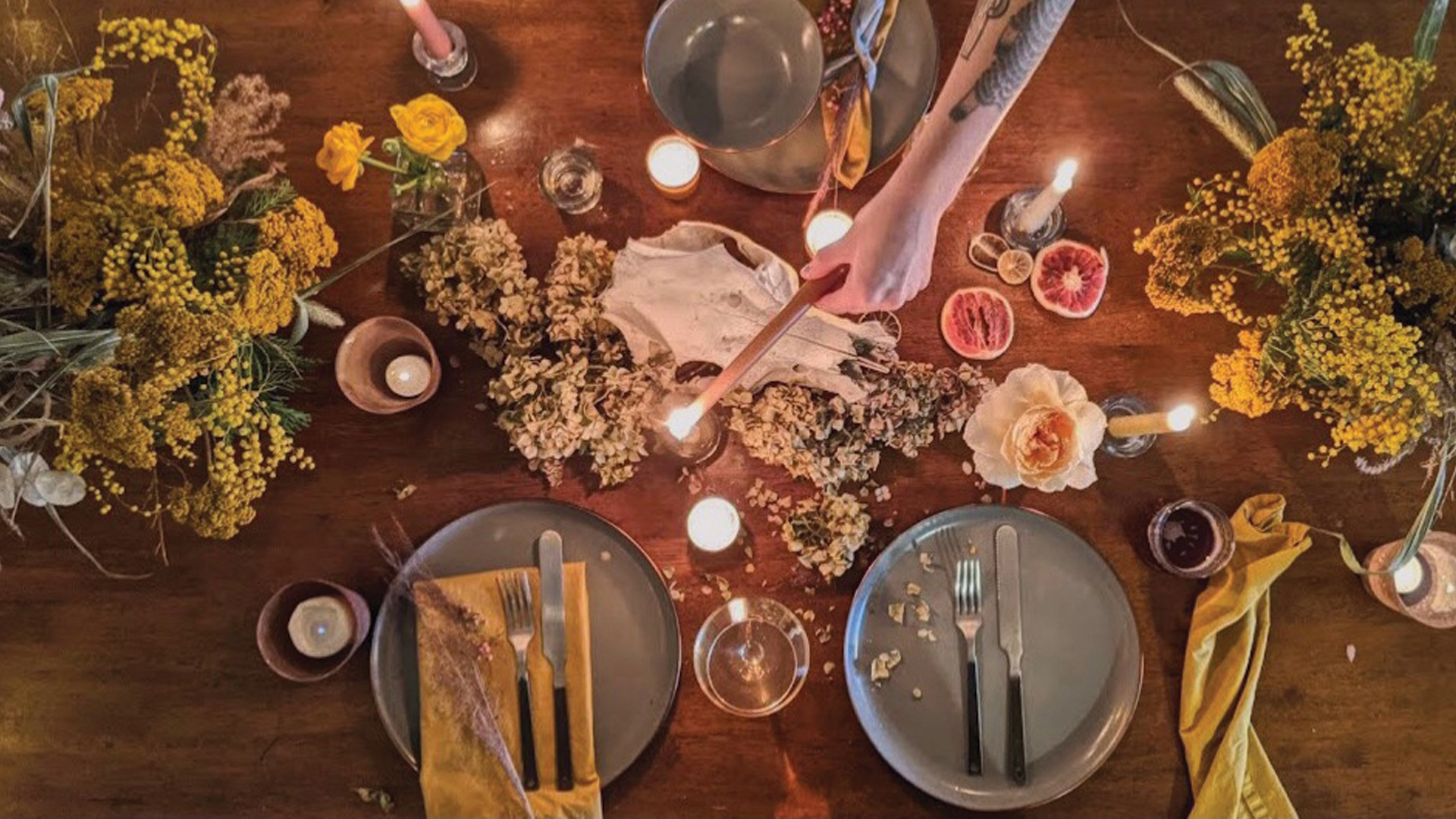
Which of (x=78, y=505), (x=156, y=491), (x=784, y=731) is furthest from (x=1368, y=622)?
(x=78, y=505)

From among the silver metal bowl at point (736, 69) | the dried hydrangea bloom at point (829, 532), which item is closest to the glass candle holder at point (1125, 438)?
the dried hydrangea bloom at point (829, 532)

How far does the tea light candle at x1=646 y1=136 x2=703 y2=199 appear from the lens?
1335 mm

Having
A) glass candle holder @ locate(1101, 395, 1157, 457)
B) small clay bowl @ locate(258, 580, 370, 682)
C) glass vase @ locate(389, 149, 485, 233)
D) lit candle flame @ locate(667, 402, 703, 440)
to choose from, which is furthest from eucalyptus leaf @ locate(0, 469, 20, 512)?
glass candle holder @ locate(1101, 395, 1157, 457)

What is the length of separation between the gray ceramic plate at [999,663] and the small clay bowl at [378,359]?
68 centimetres

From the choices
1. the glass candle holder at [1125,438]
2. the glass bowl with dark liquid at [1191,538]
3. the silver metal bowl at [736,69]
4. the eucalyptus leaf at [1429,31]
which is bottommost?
the glass bowl with dark liquid at [1191,538]

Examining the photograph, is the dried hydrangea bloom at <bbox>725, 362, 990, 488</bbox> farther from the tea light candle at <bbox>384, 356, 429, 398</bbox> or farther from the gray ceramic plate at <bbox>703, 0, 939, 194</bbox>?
the tea light candle at <bbox>384, 356, 429, 398</bbox>

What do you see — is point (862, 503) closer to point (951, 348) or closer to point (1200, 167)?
point (951, 348)

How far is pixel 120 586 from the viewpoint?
52.1 inches

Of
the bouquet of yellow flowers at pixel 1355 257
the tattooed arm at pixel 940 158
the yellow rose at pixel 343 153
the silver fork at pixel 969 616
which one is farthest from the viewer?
the silver fork at pixel 969 616

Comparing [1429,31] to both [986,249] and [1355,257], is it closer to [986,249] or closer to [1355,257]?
[1355,257]

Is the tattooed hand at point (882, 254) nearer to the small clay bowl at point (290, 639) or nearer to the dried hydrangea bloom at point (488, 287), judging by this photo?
the dried hydrangea bloom at point (488, 287)

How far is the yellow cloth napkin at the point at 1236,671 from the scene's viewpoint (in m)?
1.28

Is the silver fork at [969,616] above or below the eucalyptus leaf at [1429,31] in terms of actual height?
below

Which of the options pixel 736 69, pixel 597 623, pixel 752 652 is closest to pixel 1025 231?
pixel 736 69
